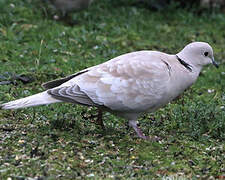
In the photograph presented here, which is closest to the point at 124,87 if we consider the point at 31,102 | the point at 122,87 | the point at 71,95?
the point at 122,87

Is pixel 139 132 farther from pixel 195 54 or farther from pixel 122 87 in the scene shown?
pixel 195 54

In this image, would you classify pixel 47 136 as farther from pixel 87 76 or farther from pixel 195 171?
pixel 195 171

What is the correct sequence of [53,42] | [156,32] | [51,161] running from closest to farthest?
[51,161], [53,42], [156,32]

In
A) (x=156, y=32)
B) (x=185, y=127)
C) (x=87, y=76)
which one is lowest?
(x=156, y=32)

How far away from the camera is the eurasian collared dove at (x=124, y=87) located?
489 centimetres

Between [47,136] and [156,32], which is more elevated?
[47,136]

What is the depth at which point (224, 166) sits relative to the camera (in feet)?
15.1

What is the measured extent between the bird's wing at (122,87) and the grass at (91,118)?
0.39 meters

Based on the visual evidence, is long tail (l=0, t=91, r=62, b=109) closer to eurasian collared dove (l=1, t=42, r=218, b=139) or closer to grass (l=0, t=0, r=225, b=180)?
eurasian collared dove (l=1, t=42, r=218, b=139)

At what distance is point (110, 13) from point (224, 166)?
6.32m

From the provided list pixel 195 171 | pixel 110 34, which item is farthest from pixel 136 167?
pixel 110 34

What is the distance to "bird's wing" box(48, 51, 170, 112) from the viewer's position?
4891mm

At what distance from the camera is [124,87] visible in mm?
4906

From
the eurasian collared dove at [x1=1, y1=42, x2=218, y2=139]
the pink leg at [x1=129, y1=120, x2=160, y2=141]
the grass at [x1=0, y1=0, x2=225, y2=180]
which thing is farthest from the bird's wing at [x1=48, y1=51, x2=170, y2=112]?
the grass at [x1=0, y1=0, x2=225, y2=180]
